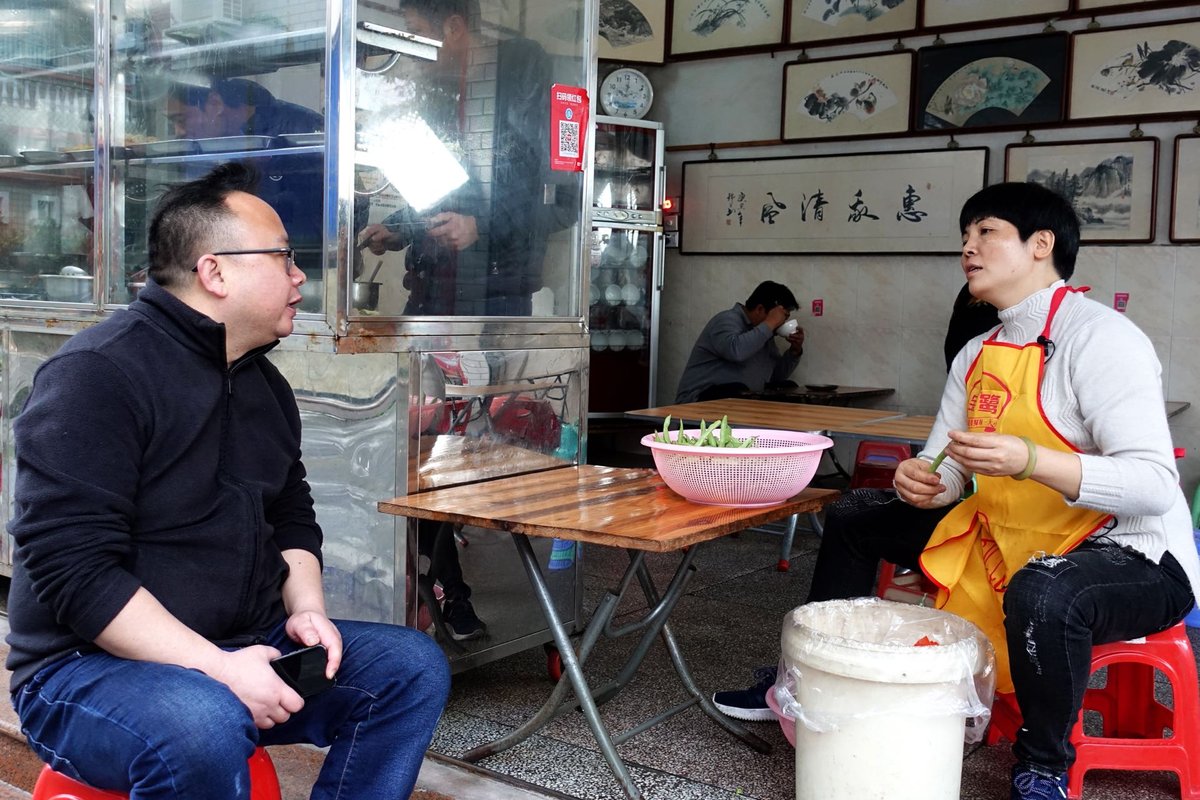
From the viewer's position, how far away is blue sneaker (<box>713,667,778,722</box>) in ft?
10.4

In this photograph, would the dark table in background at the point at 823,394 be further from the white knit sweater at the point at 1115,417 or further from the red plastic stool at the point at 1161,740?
the red plastic stool at the point at 1161,740

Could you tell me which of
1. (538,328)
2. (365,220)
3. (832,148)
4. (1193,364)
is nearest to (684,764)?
(538,328)

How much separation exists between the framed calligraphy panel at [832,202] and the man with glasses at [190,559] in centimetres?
551

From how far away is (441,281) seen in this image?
322cm

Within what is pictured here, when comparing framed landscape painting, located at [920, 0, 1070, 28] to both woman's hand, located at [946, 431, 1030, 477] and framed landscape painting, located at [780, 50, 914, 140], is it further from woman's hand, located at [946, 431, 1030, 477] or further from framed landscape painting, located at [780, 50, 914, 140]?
woman's hand, located at [946, 431, 1030, 477]

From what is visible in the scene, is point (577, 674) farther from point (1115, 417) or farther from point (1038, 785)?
point (1115, 417)

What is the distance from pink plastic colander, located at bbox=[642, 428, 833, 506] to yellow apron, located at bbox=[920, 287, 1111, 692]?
410mm

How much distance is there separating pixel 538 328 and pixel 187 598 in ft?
5.38

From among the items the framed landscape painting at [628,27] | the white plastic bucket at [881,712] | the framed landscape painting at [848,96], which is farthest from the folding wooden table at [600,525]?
the framed landscape painting at [628,27]

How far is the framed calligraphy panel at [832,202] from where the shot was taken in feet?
22.8

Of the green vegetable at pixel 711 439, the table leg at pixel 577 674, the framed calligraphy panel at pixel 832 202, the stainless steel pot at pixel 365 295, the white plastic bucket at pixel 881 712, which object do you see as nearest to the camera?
the white plastic bucket at pixel 881 712

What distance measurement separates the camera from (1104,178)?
6477 mm

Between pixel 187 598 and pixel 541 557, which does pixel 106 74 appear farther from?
pixel 187 598

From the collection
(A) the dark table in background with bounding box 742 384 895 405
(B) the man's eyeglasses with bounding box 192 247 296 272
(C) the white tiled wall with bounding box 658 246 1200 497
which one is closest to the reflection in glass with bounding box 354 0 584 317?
(B) the man's eyeglasses with bounding box 192 247 296 272
